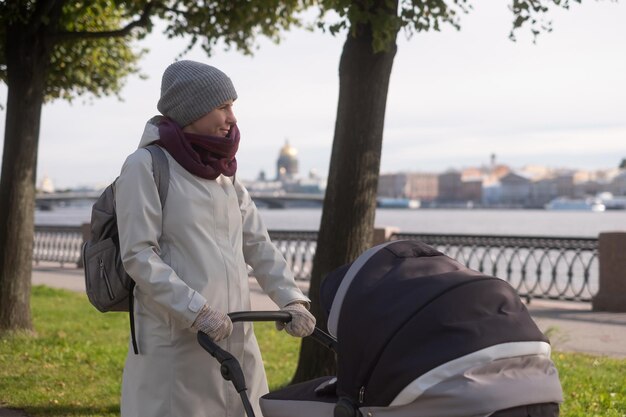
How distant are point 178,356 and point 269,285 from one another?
42cm

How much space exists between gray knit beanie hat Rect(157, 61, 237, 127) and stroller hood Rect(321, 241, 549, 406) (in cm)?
84

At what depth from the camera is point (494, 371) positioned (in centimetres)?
262

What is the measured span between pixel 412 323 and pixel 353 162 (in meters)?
3.86

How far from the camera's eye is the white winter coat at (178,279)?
125 inches

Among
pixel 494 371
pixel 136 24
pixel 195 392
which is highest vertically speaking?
pixel 136 24

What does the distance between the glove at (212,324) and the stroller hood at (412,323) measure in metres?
0.41

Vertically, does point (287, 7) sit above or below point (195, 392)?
above

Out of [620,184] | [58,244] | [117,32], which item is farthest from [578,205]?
[117,32]

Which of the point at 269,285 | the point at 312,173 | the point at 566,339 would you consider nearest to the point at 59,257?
the point at 566,339

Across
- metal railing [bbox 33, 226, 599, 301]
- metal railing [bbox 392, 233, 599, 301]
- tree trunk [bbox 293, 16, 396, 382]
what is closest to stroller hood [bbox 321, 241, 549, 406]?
tree trunk [bbox 293, 16, 396, 382]

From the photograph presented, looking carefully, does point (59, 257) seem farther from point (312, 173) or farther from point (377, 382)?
point (312, 173)

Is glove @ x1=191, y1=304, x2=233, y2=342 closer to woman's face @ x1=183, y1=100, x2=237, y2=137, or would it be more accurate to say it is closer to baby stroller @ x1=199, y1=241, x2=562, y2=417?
baby stroller @ x1=199, y1=241, x2=562, y2=417

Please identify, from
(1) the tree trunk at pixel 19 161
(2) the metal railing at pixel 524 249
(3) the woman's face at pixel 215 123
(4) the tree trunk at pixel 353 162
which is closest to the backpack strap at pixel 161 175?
(3) the woman's face at pixel 215 123

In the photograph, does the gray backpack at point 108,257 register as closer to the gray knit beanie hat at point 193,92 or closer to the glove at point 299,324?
the gray knit beanie hat at point 193,92
